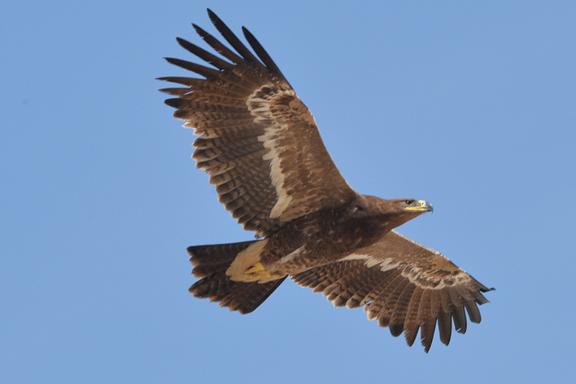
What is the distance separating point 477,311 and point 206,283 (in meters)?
4.42

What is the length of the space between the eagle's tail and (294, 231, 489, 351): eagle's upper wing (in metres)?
1.62

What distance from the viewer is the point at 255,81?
15.6m

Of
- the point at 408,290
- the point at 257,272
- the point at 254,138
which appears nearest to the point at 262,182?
the point at 254,138

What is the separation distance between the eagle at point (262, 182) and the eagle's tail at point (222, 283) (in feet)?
0.05

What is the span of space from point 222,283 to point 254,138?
2082 millimetres

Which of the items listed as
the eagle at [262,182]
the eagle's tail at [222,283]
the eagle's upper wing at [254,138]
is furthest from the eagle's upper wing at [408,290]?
the eagle's upper wing at [254,138]

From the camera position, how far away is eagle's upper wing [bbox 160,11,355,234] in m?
15.6

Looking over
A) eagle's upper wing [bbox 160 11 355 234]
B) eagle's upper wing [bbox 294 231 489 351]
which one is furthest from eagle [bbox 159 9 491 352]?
eagle's upper wing [bbox 294 231 489 351]

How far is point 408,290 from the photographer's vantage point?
18.2m

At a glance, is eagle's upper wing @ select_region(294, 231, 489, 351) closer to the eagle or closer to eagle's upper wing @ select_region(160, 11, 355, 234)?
the eagle

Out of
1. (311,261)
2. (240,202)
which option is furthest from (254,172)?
(311,261)

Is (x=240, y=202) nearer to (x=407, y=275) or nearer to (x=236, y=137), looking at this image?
(x=236, y=137)

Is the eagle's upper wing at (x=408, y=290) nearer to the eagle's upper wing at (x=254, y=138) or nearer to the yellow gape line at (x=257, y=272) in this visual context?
the yellow gape line at (x=257, y=272)

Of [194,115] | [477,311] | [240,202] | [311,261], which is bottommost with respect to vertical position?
[477,311]
